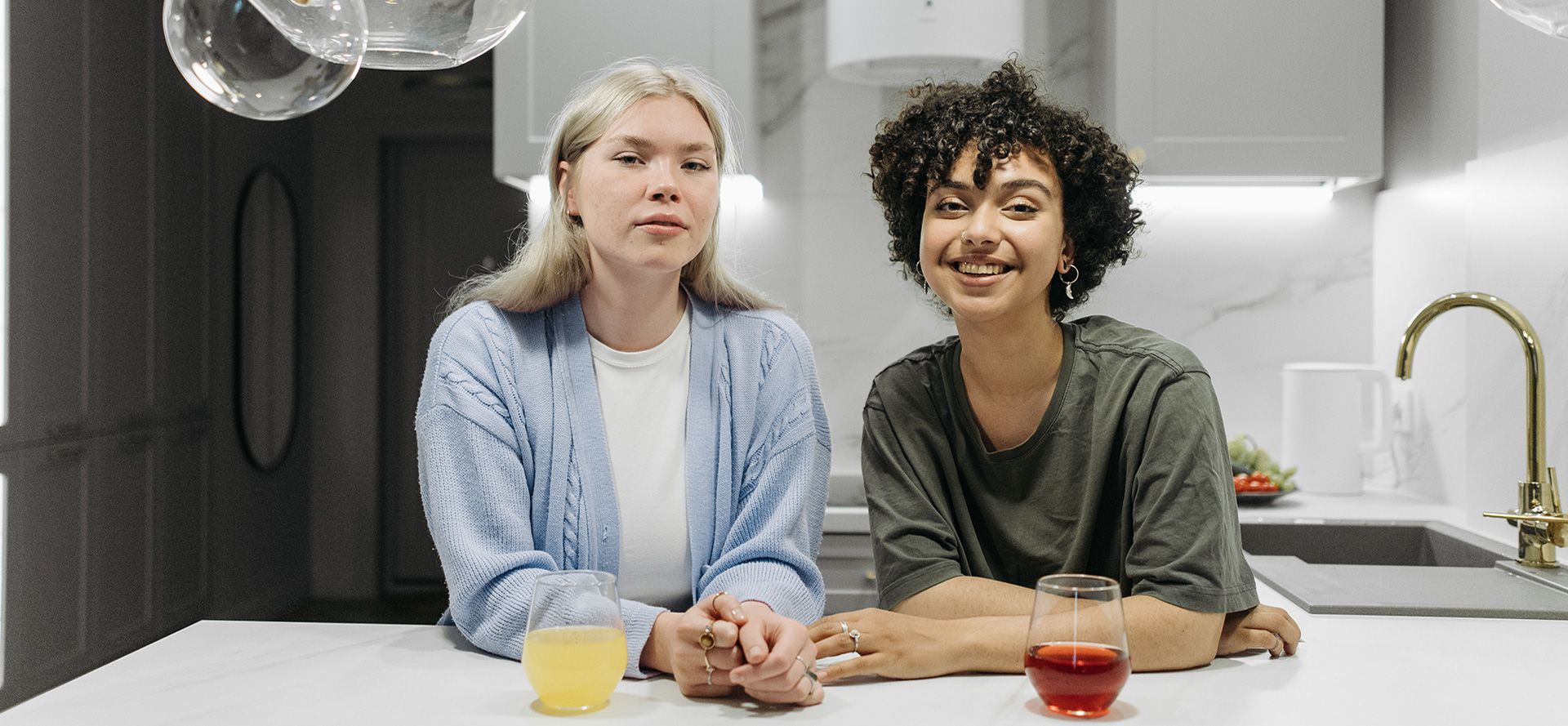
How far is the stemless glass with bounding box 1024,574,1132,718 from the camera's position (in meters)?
0.93

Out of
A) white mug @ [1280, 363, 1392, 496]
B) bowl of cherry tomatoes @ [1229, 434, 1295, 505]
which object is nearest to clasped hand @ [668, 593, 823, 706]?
bowl of cherry tomatoes @ [1229, 434, 1295, 505]

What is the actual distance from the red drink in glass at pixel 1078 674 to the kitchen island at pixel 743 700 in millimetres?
19

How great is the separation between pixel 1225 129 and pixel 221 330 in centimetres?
327

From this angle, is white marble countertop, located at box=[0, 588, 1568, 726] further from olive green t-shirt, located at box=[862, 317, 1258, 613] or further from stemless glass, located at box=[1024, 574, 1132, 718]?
olive green t-shirt, located at box=[862, 317, 1258, 613]

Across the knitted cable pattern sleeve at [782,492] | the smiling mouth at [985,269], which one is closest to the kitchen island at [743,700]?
the knitted cable pattern sleeve at [782,492]

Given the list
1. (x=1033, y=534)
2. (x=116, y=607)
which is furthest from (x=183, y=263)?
(x=1033, y=534)

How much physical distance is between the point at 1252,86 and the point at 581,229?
1.61 meters

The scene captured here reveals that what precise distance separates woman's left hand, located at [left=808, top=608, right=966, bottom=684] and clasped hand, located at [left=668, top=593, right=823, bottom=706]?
1.7 inches

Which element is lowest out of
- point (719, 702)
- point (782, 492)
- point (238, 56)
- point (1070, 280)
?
point (719, 702)

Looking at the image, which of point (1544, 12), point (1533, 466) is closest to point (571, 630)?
point (1544, 12)

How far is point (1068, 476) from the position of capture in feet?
4.56

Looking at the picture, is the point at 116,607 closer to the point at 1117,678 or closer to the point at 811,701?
the point at 811,701

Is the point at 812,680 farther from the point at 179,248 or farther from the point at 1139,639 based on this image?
the point at 179,248

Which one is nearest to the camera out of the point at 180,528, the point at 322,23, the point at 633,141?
the point at 322,23
